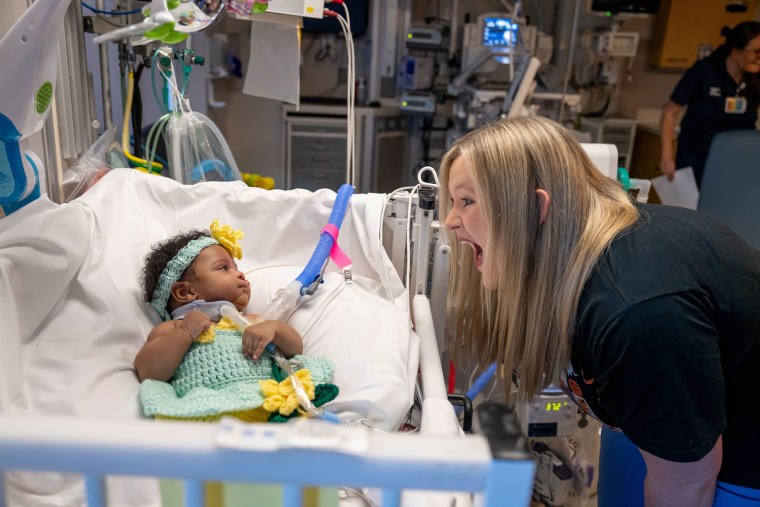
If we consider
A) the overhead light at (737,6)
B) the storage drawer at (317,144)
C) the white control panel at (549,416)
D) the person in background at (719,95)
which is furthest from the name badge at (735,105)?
the white control panel at (549,416)

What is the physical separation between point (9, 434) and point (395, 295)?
1.05 metres

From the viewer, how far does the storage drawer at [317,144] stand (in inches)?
184

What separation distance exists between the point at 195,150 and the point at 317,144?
9.19 ft

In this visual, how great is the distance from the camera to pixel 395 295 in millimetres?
1543

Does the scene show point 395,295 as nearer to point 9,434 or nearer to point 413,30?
point 9,434

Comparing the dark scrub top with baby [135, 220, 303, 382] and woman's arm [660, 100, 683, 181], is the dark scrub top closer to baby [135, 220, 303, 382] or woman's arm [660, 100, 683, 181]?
woman's arm [660, 100, 683, 181]

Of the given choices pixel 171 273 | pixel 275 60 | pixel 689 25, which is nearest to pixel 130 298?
pixel 171 273

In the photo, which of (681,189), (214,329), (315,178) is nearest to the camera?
(214,329)

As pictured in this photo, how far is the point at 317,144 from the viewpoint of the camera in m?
4.70

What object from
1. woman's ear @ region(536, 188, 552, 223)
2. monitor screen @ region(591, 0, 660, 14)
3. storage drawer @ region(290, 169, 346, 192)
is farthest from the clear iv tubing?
monitor screen @ region(591, 0, 660, 14)

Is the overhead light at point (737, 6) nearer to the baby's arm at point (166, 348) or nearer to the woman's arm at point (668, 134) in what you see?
the woman's arm at point (668, 134)

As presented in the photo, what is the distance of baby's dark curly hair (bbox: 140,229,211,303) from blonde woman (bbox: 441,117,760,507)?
0.66 m

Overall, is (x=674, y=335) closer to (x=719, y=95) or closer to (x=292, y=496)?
(x=292, y=496)

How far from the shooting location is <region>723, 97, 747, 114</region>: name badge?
11.5ft
